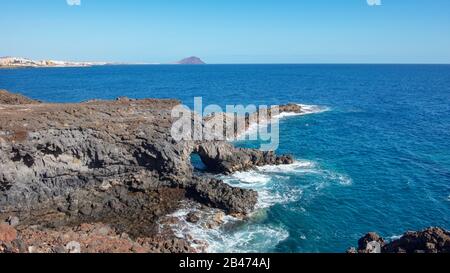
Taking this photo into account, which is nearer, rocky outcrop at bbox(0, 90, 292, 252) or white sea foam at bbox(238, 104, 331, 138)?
rocky outcrop at bbox(0, 90, 292, 252)

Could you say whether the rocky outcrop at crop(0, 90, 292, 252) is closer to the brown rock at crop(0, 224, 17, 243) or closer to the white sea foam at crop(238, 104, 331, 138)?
the brown rock at crop(0, 224, 17, 243)

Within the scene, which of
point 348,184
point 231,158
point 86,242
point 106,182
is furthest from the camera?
point 231,158

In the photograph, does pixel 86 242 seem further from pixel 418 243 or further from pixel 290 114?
pixel 290 114

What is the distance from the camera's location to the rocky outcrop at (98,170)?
3159cm

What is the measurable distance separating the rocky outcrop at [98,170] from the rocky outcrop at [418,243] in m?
11.7

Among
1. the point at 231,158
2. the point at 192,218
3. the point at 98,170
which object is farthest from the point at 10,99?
the point at 192,218

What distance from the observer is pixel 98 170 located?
3516 cm

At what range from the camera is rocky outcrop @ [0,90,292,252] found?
31594 millimetres

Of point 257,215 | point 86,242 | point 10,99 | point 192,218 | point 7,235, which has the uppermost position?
point 10,99

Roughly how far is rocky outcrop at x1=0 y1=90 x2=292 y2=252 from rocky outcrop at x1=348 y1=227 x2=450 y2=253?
1165cm

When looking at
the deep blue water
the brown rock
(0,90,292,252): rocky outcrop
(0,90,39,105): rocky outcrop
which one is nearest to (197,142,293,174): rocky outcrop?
the deep blue water

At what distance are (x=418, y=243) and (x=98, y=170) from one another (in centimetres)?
2655

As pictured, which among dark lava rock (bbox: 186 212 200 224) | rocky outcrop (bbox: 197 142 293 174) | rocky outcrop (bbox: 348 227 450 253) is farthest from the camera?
rocky outcrop (bbox: 197 142 293 174)
